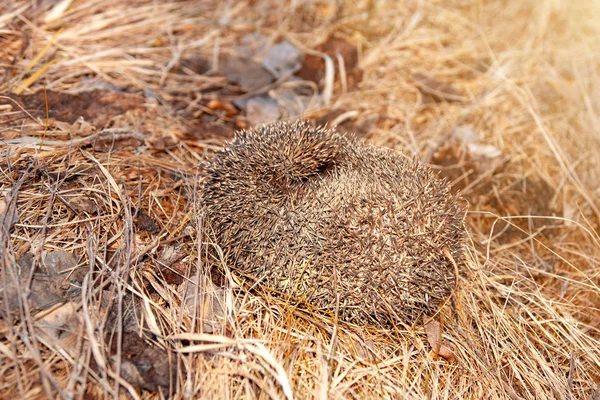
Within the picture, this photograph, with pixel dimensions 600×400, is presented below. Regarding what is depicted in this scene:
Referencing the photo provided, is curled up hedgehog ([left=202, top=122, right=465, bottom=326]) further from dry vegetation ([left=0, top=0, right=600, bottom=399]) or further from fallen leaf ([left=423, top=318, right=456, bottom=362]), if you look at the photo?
dry vegetation ([left=0, top=0, right=600, bottom=399])

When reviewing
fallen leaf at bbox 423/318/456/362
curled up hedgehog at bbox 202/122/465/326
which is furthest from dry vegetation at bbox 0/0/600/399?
curled up hedgehog at bbox 202/122/465/326

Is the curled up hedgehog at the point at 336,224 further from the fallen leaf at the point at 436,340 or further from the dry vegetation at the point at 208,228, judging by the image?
the dry vegetation at the point at 208,228

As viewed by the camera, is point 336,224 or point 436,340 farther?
point 436,340

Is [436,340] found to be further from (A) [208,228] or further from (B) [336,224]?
(A) [208,228]

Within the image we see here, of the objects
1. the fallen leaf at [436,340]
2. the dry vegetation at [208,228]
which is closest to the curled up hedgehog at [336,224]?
the fallen leaf at [436,340]

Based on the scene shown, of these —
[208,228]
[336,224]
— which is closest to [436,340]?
[336,224]

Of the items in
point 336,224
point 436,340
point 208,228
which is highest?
point 336,224

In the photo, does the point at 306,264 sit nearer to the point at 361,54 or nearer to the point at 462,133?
the point at 462,133
